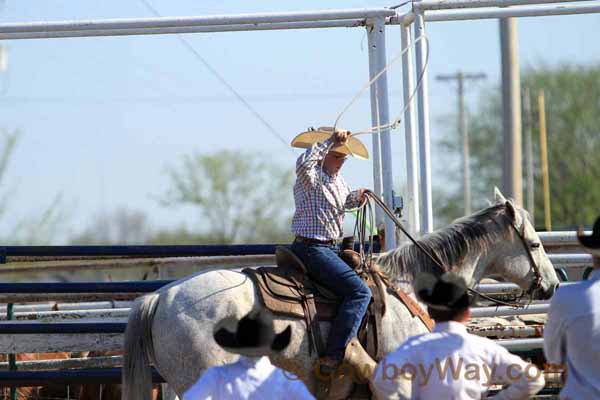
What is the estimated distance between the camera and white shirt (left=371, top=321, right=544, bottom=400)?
15.4 ft

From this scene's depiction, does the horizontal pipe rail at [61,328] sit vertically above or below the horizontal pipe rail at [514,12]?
below

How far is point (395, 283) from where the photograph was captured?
7215 millimetres

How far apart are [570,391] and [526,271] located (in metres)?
2.46

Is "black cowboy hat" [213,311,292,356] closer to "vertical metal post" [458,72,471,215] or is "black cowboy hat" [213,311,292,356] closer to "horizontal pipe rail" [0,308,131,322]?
"horizontal pipe rail" [0,308,131,322]

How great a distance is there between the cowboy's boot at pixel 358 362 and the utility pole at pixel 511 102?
1724 centimetres

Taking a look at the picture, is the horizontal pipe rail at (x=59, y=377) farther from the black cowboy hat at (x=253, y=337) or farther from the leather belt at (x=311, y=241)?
the black cowboy hat at (x=253, y=337)

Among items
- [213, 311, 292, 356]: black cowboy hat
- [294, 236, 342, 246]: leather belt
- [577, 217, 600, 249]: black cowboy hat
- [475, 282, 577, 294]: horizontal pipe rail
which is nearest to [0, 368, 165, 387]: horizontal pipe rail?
[294, 236, 342, 246]: leather belt

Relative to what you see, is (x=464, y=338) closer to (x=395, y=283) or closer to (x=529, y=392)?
(x=529, y=392)

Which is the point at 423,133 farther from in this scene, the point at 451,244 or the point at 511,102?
the point at 511,102

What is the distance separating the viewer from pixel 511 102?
78.6 feet

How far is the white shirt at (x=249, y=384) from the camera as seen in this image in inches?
185

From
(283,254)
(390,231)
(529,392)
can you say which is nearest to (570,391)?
(529,392)

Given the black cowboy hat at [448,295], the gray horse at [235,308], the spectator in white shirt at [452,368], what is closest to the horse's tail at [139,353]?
the gray horse at [235,308]

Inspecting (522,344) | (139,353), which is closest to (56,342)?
(139,353)
